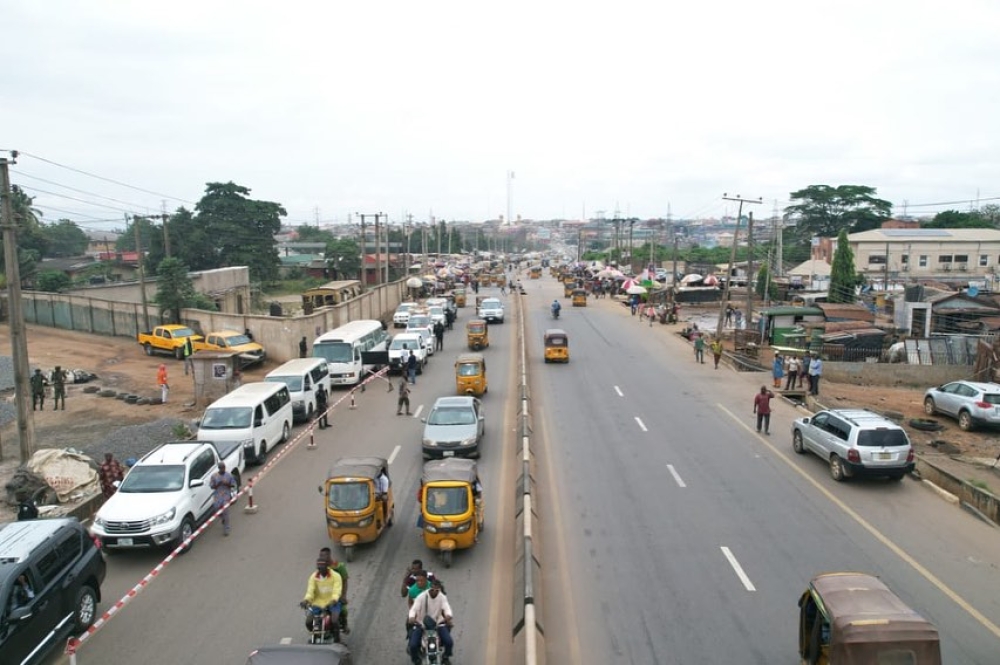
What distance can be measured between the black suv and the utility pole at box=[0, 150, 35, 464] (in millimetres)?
7431

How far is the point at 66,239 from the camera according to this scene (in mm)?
125312

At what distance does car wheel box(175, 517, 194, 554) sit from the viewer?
14418mm

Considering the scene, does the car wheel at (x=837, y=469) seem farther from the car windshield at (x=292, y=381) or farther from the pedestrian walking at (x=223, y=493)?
the car windshield at (x=292, y=381)

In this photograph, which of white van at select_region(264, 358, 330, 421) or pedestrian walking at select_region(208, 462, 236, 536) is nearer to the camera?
pedestrian walking at select_region(208, 462, 236, 536)

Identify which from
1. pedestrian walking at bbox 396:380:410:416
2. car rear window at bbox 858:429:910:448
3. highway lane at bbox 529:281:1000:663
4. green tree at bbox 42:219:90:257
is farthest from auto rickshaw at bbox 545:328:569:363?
green tree at bbox 42:219:90:257

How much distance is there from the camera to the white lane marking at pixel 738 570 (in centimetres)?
1257

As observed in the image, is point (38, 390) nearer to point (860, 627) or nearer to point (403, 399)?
point (403, 399)

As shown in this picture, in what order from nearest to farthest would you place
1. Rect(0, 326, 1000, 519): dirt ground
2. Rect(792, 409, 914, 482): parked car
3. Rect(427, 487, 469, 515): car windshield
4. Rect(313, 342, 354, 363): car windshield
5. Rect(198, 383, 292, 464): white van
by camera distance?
Rect(427, 487, 469, 515): car windshield
Rect(792, 409, 914, 482): parked car
Rect(198, 383, 292, 464): white van
Rect(0, 326, 1000, 519): dirt ground
Rect(313, 342, 354, 363): car windshield

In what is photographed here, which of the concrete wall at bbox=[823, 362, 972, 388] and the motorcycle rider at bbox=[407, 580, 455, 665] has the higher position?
the motorcycle rider at bbox=[407, 580, 455, 665]

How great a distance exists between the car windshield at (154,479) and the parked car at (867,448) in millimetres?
14707

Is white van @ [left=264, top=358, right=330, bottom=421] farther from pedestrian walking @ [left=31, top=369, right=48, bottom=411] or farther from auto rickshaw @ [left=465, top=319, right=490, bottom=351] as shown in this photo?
auto rickshaw @ [left=465, top=319, right=490, bottom=351]

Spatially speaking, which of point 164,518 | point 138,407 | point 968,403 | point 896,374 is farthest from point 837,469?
point 138,407

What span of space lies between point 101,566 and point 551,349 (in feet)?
85.8

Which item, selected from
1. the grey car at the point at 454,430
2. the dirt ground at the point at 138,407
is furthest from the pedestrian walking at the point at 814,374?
the grey car at the point at 454,430
